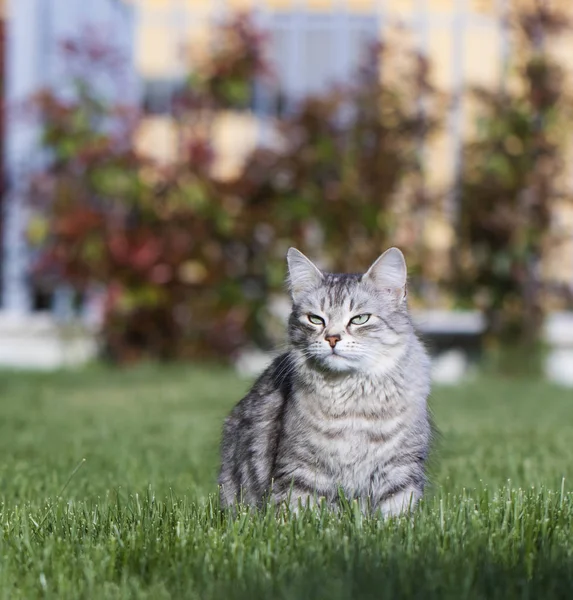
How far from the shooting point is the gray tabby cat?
3037mm

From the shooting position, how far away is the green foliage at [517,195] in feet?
33.4

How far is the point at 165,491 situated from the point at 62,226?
6107mm

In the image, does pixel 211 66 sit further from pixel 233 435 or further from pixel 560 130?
pixel 233 435

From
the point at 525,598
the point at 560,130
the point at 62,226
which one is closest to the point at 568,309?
the point at 560,130

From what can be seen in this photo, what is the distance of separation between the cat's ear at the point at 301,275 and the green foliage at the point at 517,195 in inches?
277

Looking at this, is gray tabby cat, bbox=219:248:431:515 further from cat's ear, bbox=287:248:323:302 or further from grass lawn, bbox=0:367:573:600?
grass lawn, bbox=0:367:573:600

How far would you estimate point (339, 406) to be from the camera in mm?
3117

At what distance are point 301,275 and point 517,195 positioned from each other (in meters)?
7.30

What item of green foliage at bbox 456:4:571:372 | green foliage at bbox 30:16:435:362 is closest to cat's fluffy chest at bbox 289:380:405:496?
green foliage at bbox 30:16:435:362

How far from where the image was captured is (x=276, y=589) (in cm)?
224

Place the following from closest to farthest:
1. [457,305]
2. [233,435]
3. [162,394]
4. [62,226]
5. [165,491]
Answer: [233,435] < [165,491] < [162,394] < [62,226] < [457,305]

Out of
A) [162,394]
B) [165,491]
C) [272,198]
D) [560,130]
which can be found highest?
[560,130]

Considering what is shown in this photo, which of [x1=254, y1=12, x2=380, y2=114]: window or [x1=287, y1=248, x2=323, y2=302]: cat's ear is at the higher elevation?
[x1=254, y1=12, x2=380, y2=114]: window

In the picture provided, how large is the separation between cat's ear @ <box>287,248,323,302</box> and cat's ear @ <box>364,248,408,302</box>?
0.18 metres
